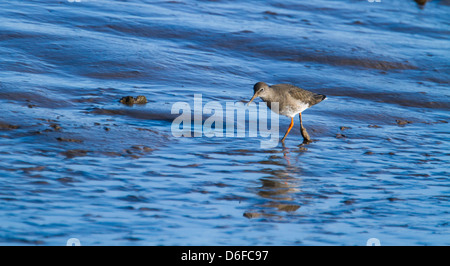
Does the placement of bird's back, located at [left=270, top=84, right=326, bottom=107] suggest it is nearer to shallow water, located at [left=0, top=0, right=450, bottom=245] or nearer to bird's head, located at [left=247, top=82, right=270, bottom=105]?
bird's head, located at [left=247, top=82, right=270, bottom=105]

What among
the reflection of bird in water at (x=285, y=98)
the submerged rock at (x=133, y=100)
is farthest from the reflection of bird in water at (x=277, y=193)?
the submerged rock at (x=133, y=100)

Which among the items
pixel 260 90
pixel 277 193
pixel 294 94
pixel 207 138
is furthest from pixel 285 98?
pixel 277 193

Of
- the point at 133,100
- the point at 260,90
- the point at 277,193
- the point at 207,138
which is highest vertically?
the point at 260,90

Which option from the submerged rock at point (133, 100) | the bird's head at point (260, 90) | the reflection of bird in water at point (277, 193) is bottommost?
the reflection of bird in water at point (277, 193)

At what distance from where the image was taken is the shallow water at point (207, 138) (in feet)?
17.9

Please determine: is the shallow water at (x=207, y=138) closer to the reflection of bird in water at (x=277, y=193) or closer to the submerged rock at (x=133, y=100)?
the reflection of bird in water at (x=277, y=193)

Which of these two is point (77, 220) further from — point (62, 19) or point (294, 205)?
point (62, 19)

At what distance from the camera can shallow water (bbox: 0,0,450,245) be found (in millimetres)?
5449

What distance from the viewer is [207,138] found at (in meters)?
7.91

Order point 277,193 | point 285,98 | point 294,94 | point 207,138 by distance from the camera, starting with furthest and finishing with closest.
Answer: point 294,94
point 285,98
point 207,138
point 277,193

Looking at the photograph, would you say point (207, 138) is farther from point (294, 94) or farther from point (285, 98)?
point (294, 94)

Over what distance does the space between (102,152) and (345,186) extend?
2.68 m

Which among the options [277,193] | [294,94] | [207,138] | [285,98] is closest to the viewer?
[277,193]
